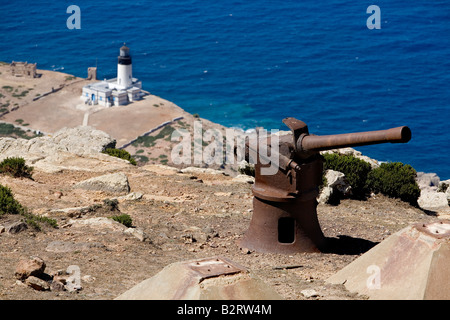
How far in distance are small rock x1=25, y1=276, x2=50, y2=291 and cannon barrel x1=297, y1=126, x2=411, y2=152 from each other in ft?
20.5

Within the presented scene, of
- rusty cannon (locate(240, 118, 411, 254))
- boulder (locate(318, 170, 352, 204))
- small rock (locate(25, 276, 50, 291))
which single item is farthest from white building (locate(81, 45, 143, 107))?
small rock (locate(25, 276, 50, 291))

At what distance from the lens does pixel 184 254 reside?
1639 centimetres

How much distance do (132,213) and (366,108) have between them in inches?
3792

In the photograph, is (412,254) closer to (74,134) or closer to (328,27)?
(74,134)

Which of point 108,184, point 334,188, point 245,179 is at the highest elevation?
point 108,184

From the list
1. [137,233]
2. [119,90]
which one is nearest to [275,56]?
[119,90]

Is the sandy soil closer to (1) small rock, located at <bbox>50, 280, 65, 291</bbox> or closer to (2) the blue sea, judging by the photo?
(1) small rock, located at <bbox>50, 280, 65, 291</bbox>

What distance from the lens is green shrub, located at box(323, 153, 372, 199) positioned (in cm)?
2536

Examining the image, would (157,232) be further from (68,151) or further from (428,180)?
(428,180)

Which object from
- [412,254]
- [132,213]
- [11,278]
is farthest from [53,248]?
[412,254]

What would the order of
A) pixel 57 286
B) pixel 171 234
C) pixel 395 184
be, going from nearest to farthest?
pixel 57 286 < pixel 171 234 < pixel 395 184

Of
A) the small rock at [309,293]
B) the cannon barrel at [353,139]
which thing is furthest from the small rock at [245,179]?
the small rock at [309,293]

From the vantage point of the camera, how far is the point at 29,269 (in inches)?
504

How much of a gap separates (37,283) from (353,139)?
6637 mm
